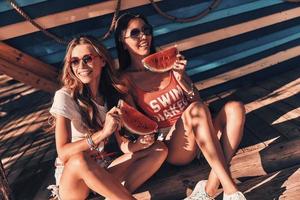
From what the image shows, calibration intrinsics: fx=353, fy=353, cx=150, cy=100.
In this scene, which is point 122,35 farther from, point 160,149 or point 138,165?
point 138,165

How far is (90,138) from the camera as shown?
316 centimetres

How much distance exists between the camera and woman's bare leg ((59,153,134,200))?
3.01m

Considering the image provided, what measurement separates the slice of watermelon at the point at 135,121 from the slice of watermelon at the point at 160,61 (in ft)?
1.81

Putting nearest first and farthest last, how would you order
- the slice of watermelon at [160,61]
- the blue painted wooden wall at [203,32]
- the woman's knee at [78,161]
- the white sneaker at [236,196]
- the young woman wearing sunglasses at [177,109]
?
the woman's knee at [78,161], the white sneaker at [236,196], the young woman wearing sunglasses at [177,109], the slice of watermelon at [160,61], the blue painted wooden wall at [203,32]

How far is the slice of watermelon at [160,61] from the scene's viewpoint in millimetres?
3678

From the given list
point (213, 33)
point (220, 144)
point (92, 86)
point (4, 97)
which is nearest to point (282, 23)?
point (213, 33)

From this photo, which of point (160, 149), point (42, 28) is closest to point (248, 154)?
point (160, 149)

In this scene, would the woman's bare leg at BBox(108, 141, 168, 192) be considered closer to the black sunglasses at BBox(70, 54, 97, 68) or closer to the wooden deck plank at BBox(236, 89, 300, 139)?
the black sunglasses at BBox(70, 54, 97, 68)

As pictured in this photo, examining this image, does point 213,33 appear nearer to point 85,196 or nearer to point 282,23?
point 282,23

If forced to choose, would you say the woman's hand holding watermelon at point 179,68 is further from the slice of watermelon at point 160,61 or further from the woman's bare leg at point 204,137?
the woman's bare leg at point 204,137

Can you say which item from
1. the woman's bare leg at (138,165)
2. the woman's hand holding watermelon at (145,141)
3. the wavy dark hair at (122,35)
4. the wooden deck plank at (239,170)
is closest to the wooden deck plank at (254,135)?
the wooden deck plank at (239,170)

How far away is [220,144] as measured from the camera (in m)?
3.52

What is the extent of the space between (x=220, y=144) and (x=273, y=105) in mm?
2003

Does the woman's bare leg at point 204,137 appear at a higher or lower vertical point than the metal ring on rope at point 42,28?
lower
